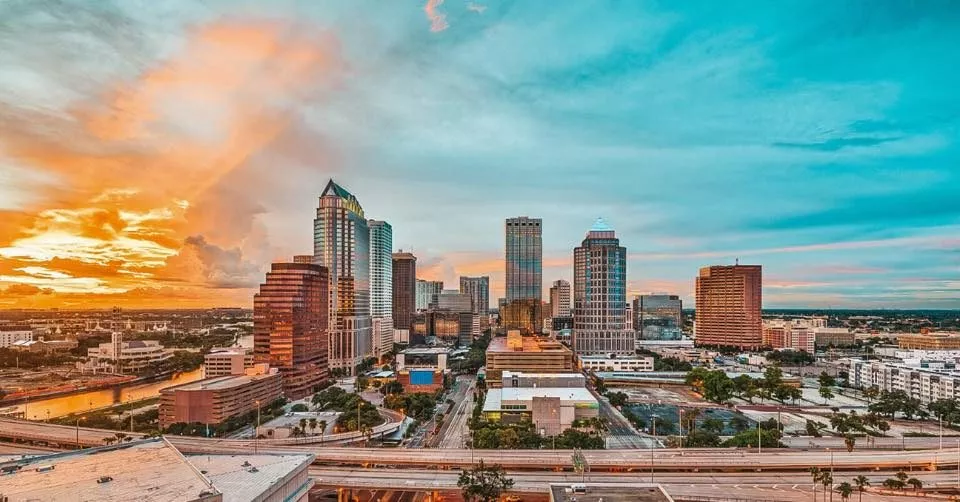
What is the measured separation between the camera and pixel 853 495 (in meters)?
44.8

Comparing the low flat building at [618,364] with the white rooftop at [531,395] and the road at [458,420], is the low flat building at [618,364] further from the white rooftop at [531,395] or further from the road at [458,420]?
the white rooftop at [531,395]

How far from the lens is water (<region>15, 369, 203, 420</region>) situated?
310 ft

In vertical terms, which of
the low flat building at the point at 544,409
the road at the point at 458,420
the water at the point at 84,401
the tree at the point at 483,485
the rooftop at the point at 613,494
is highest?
the rooftop at the point at 613,494

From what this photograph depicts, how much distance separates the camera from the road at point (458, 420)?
66856mm

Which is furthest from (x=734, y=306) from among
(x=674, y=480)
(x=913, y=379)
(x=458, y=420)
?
(x=674, y=480)

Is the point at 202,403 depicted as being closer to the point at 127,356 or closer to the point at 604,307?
the point at 127,356

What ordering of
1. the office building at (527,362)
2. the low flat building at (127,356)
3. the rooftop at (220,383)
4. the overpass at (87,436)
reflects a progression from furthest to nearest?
1. the low flat building at (127,356)
2. the office building at (527,362)
3. the rooftop at (220,383)
4. the overpass at (87,436)

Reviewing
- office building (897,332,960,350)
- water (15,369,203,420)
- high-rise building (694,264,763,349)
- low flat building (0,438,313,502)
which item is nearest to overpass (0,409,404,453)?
water (15,369,203,420)

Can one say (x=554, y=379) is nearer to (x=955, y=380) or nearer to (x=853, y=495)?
(x=853, y=495)

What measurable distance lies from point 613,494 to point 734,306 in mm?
167280

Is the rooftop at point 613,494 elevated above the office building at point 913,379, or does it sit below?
above

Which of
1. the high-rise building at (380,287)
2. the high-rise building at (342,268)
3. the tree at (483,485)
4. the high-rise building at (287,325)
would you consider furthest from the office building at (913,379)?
the high-rise building at (380,287)

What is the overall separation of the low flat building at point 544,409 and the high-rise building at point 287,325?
3814 centimetres

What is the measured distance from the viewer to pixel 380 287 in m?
181
